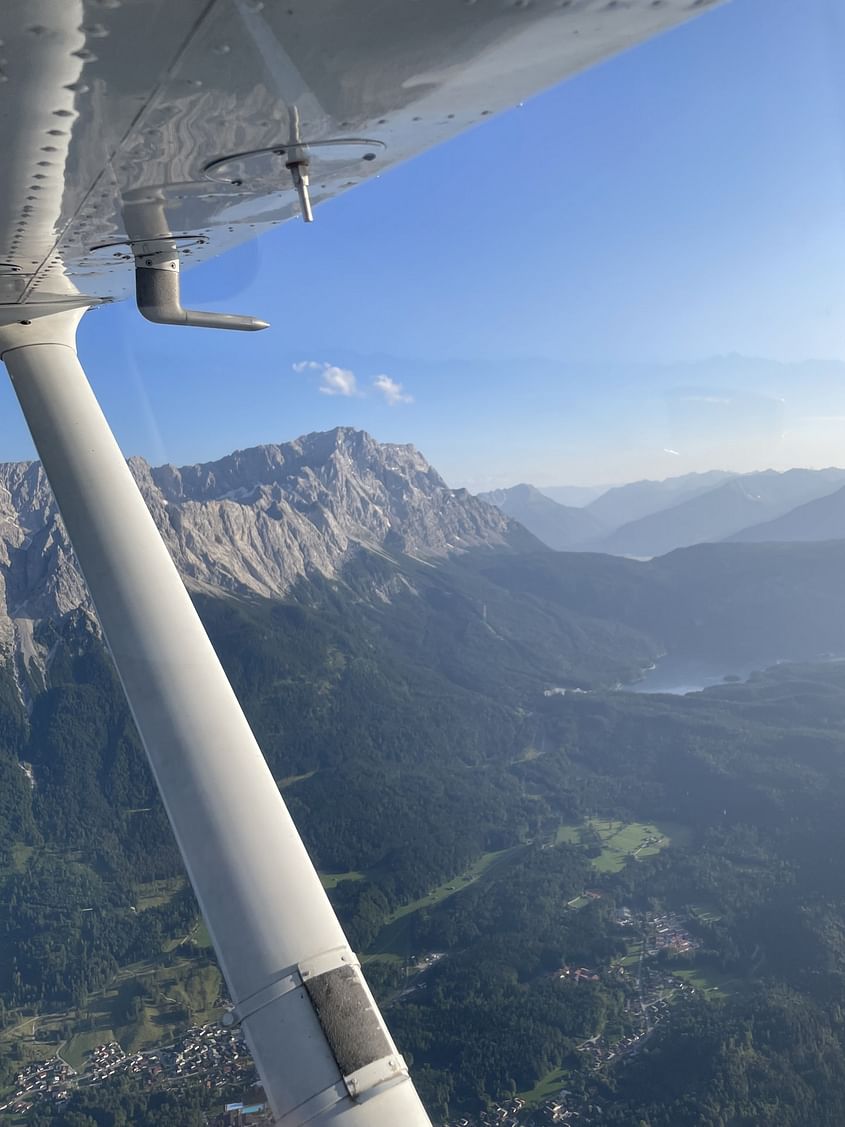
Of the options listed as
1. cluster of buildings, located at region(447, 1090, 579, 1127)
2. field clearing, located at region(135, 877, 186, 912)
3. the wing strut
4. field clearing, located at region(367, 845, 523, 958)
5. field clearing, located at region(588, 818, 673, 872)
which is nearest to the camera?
the wing strut

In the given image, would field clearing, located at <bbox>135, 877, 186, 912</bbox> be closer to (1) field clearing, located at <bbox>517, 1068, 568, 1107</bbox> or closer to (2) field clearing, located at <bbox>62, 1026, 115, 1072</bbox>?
(2) field clearing, located at <bbox>62, 1026, 115, 1072</bbox>

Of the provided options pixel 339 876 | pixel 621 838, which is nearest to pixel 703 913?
pixel 621 838

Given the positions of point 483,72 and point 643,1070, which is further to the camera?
point 643,1070

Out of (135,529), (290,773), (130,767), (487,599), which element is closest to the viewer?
(135,529)

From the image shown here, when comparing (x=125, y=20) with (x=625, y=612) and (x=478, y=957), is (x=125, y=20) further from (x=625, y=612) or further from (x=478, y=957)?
(x=625, y=612)

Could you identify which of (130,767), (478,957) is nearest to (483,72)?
(478,957)

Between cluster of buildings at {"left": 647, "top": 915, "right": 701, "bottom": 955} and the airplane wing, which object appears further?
cluster of buildings at {"left": 647, "top": 915, "right": 701, "bottom": 955}

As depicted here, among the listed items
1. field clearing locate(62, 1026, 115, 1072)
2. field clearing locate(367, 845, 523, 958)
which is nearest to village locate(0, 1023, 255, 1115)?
field clearing locate(62, 1026, 115, 1072)

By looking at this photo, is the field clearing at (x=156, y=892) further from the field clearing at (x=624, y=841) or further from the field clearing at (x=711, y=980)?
the field clearing at (x=711, y=980)

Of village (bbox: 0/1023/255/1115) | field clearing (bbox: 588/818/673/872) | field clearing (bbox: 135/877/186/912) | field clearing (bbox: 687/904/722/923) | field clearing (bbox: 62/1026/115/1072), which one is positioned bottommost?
field clearing (bbox: 687/904/722/923)
